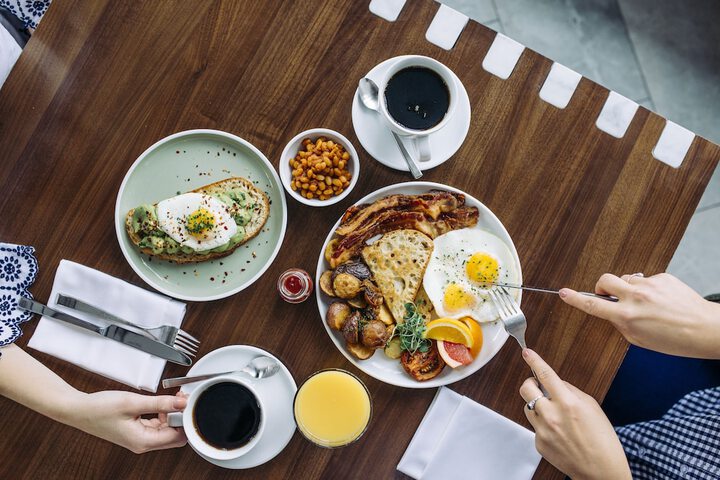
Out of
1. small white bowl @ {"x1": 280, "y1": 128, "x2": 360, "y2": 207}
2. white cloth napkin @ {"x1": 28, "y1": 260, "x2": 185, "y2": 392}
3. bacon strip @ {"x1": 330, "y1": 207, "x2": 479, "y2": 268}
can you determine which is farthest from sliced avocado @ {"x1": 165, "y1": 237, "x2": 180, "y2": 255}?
bacon strip @ {"x1": 330, "y1": 207, "x2": 479, "y2": 268}

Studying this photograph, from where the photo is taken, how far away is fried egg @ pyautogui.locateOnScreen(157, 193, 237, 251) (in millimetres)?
1855

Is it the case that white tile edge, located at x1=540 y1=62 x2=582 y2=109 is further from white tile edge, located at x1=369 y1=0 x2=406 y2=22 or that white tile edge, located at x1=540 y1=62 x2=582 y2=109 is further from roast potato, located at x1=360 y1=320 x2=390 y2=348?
roast potato, located at x1=360 y1=320 x2=390 y2=348

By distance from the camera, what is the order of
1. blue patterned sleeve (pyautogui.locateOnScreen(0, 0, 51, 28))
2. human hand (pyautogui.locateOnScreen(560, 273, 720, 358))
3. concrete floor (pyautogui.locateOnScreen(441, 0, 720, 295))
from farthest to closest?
concrete floor (pyautogui.locateOnScreen(441, 0, 720, 295)) < blue patterned sleeve (pyautogui.locateOnScreen(0, 0, 51, 28)) < human hand (pyautogui.locateOnScreen(560, 273, 720, 358))

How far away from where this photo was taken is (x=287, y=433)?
183 cm

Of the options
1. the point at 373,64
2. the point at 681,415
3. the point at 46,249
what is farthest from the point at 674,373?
the point at 46,249

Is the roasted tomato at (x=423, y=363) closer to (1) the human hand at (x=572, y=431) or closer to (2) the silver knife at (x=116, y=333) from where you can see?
(1) the human hand at (x=572, y=431)

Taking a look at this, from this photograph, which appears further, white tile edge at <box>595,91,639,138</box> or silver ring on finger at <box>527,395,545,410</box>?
white tile edge at <box>595,91,639,138</box>

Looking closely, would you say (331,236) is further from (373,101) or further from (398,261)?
(373,101)

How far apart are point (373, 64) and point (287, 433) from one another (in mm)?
1267

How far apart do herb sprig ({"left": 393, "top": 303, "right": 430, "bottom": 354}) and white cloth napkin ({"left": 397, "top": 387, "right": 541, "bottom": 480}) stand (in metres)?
0.18

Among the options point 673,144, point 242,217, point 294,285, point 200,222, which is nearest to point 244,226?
point 242,217

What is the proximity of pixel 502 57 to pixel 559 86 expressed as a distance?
0.22 metres

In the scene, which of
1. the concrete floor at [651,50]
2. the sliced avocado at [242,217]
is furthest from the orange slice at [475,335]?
the concrete floor at [651,50]

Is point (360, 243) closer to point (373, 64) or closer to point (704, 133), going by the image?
point (373, 64)
